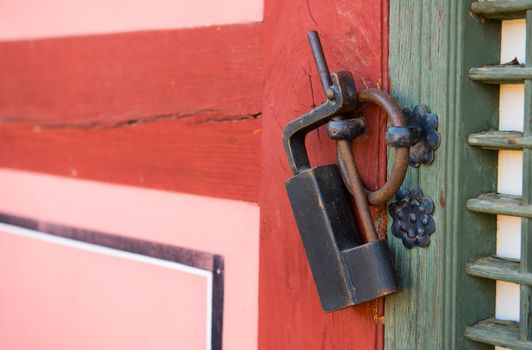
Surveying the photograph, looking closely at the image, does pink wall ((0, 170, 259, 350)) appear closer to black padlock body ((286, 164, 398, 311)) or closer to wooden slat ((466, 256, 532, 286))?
black padlock body ((286, 164, 398, 311))

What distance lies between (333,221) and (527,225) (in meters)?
0.26

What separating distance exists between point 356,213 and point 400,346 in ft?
0.64

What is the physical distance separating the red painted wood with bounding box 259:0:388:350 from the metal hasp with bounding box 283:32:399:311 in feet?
0.16

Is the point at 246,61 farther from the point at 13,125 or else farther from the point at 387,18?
the point at 13,125

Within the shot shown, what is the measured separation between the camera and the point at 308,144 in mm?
1211

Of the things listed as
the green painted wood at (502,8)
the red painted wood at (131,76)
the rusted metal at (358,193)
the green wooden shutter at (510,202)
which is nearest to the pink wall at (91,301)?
the red painted wood at (131,76)

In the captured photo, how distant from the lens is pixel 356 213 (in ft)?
3.73

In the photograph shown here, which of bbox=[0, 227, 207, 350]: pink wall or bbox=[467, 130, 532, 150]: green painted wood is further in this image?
bbox=[0, 227, 207, 350]: pink wall

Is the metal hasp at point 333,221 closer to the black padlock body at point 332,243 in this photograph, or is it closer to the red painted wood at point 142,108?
the black padlock body at point 332,243

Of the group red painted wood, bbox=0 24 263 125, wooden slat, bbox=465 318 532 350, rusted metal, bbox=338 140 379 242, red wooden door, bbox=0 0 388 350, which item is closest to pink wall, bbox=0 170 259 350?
red wooden door, bbox=0 0 388 350

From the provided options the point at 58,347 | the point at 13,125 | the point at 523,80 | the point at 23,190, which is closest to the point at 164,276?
the point at 58,347

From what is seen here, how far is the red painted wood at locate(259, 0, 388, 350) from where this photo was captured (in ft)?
3.67

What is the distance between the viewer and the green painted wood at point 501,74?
0.99 m

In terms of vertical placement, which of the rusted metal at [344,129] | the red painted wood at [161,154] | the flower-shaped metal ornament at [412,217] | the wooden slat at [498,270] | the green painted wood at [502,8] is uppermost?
the green painted wood at [502,8]
